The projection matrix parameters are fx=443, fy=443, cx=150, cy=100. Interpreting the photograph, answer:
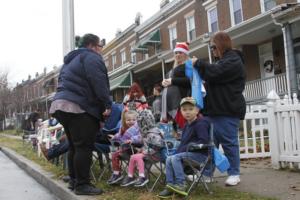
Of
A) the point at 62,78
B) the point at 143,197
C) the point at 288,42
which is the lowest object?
the point at 143,197

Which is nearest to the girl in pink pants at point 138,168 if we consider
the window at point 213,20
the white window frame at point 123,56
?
the window at point 213,20

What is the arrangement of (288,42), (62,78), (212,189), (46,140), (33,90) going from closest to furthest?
(212,189) < (62,78) < (46,140) < (288,42) < (33,90)

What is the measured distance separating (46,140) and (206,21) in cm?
1574

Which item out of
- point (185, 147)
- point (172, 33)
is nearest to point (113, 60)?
point (172, 33)

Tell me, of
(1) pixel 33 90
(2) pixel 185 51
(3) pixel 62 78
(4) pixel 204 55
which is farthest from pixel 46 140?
(1) pixel 33 90

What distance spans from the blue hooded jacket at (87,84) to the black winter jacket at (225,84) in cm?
122

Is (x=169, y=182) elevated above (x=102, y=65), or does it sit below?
below

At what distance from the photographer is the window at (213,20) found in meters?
23.6

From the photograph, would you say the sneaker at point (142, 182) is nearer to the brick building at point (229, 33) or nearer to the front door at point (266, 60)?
the brick building at point (229, 33)

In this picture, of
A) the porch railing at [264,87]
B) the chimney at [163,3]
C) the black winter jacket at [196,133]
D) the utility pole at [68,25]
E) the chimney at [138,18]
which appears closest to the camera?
the black winter jacket at [196,133]

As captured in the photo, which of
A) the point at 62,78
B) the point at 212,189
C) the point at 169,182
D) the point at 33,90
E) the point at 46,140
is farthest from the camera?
the point at 33,90

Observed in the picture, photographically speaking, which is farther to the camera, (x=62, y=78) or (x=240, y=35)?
(x=240, y=35)

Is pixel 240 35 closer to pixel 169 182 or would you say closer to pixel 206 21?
pixel 206 21

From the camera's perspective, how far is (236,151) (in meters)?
5.66
